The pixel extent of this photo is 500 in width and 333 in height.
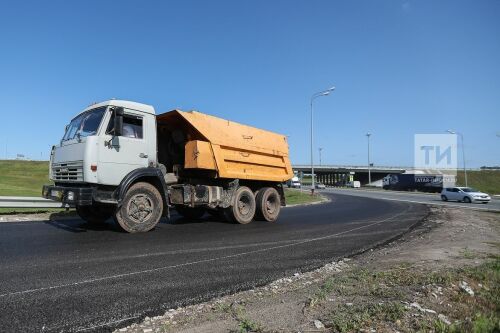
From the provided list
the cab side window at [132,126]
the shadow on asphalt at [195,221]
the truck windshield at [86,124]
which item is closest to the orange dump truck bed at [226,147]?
the cab side window at [132,126]

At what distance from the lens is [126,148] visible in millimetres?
9172

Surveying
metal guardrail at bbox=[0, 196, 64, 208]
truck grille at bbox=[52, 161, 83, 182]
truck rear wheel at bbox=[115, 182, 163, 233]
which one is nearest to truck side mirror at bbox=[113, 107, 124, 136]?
truck grille at bbox=[52, 161, 83, 182]

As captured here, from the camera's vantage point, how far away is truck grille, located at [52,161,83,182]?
8570 millimetres

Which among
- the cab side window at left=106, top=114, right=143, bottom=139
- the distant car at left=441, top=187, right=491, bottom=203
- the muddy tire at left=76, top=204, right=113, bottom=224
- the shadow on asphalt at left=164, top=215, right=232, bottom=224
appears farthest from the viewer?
the distant car at left=441, top=187, right=491, bottom=203

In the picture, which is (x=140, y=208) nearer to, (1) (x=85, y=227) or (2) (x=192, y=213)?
(1) (x=85, y=227)

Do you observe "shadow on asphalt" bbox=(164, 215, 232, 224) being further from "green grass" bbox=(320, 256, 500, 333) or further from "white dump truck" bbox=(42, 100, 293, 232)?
"green grass" bbox=(320, 256, 500, 333)

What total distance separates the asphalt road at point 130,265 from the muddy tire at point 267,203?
6.83ft

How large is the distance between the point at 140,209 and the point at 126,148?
1.45m

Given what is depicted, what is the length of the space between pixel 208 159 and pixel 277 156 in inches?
147

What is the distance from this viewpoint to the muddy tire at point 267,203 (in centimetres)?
1295

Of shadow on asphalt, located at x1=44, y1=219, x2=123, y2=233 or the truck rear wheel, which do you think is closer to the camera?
the truck rear wheel

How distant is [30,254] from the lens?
6535 millimetres

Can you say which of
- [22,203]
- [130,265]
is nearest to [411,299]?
[130,265]

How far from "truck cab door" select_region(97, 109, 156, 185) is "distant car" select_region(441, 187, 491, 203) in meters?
32.4
